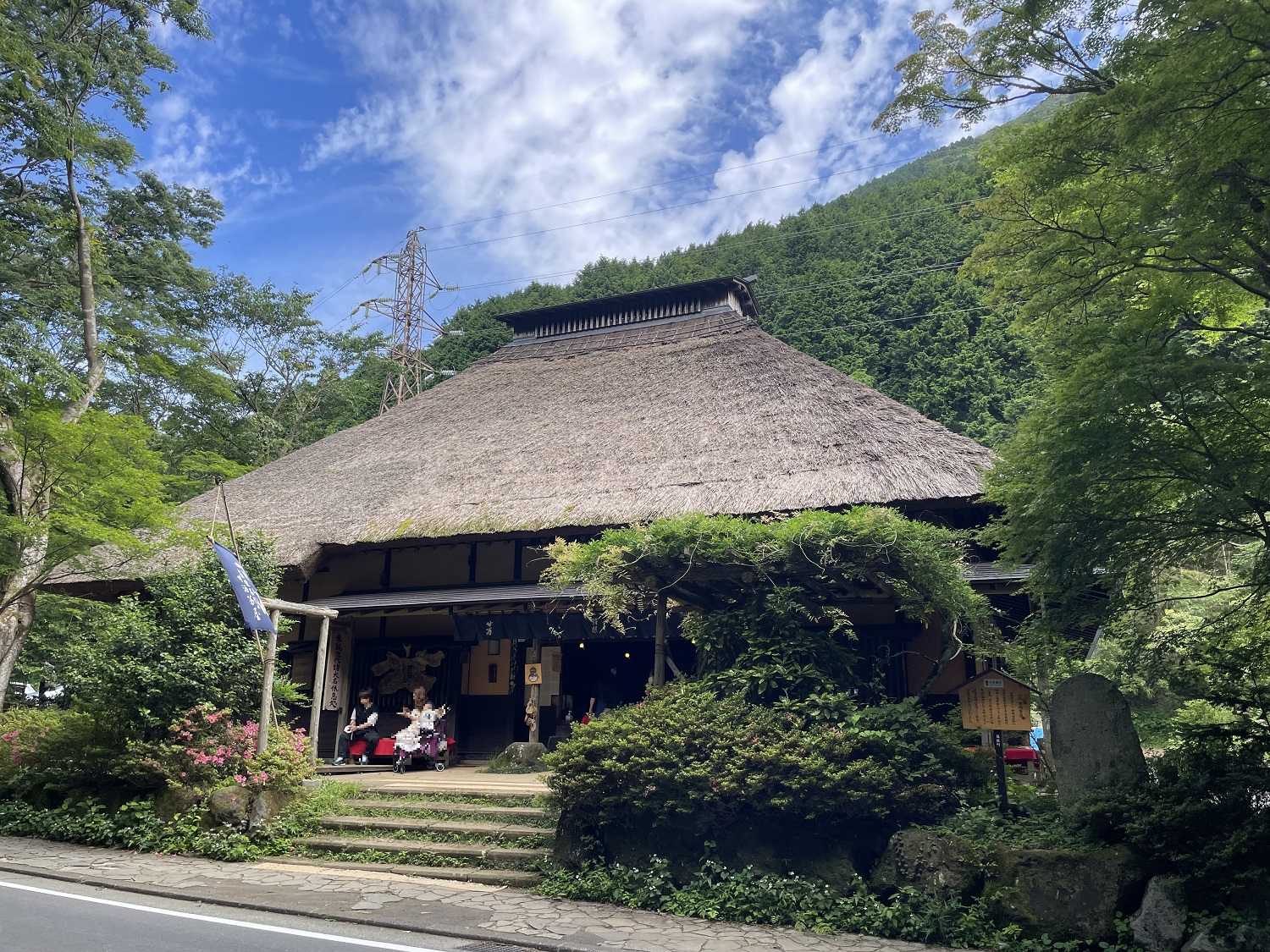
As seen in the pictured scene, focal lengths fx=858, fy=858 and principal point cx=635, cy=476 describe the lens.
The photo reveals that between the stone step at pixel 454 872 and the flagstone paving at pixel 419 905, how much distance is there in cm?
8

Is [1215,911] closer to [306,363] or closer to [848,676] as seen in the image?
[848,676]

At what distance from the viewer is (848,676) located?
26.6ft

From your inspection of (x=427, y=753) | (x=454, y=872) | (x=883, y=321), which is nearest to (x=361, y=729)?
(x=427, y=753)

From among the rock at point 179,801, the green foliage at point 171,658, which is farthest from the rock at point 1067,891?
the green foliage at point 171,658

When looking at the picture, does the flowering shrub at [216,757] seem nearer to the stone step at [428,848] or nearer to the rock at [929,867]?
the stone step at [428,848]

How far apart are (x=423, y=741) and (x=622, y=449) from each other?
567 centimetres

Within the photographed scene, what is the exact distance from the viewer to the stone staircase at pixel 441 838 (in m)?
8.04

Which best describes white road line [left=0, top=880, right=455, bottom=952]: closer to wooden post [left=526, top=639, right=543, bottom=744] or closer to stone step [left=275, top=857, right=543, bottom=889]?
stone step [left=275, top=857, right=543, bottom=889]

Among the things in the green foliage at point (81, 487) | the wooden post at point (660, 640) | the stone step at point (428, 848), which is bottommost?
the stone step at point (428, 848)

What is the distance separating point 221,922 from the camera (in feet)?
20.7

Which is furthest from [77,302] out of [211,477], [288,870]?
[288,870]

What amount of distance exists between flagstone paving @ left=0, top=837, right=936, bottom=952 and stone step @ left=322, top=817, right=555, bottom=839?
775 millimetres

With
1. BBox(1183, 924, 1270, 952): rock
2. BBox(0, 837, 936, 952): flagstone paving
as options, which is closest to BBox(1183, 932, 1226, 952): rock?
BBox(1183, 924, 1270, 952): rock

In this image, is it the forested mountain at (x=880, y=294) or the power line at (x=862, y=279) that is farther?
the power line at (x=862, y=279)
